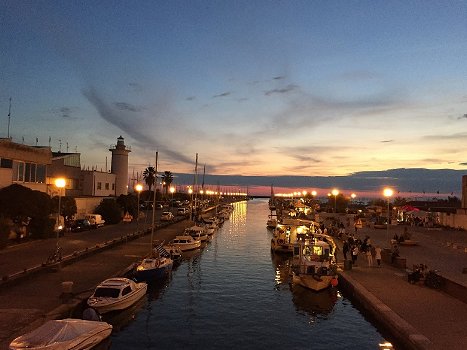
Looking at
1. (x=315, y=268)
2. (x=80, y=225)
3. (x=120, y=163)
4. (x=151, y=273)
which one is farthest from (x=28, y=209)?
(x=120, y=163)

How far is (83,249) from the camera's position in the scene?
43.8m

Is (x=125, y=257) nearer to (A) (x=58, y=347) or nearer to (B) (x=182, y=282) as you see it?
(B) (x=182, y=282)

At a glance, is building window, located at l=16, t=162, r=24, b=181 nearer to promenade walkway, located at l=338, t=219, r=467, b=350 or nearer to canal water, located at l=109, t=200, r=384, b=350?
canal water, located at l=109, t=200, r=384, b=350

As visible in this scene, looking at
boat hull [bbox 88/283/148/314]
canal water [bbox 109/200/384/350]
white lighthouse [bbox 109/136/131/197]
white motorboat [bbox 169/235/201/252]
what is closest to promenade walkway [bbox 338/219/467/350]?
canal water [bbox 109/200/384/350]

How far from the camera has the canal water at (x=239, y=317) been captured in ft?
75.4

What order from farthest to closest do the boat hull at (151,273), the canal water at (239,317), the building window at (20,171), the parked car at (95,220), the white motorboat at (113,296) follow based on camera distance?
the parked car at (95,220) < the building window at (20,171) < the boat hull at (151,273) < the white motorboat at (113,296) < the canal water at (239,317)

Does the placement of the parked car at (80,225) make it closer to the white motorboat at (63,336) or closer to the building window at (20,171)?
the building window at (20,171)

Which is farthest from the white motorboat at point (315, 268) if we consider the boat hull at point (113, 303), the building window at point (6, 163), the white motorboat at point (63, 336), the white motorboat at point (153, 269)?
the building window at point (6, 163)

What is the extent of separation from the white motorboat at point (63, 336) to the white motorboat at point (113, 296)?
4.43 meters

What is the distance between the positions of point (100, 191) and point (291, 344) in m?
73.9

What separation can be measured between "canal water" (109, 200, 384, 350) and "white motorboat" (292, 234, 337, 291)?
745 millimetres

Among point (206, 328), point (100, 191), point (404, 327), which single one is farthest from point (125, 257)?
point (100, 191)

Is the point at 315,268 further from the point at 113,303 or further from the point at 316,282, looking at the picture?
the point at 113,303

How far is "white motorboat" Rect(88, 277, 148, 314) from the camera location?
83.2ft
